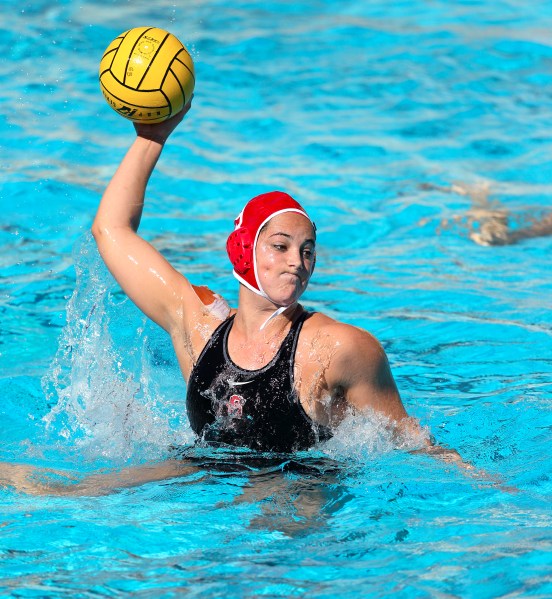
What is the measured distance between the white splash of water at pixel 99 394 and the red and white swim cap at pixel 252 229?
1.03 metres

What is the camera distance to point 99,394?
5.05 meters

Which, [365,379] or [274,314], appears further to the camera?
[274,314]

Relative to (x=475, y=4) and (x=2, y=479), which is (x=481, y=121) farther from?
(x=2, y=479)

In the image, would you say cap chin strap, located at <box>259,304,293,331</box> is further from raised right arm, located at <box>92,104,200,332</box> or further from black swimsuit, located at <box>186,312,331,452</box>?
raised right arm, located at <box>92,104,200,332</box>

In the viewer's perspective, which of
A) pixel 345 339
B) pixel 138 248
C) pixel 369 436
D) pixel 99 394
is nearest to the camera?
pixel 345 339

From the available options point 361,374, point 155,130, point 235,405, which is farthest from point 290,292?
point 155,130

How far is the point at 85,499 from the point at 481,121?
7.39 metres

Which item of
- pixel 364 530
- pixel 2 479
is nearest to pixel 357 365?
pixel 364 530

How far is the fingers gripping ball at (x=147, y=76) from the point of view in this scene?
429 centimetres

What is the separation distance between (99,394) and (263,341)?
138cm

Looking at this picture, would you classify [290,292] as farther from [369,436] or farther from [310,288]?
[310,288]

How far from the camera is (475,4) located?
42.6ft

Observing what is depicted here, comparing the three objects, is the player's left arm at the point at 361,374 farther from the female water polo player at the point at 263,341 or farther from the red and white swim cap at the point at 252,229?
the red and white swim cap at the point at 252,229

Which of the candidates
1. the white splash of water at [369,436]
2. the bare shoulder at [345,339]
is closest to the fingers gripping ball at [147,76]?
the bare shoulder at [345,339]
